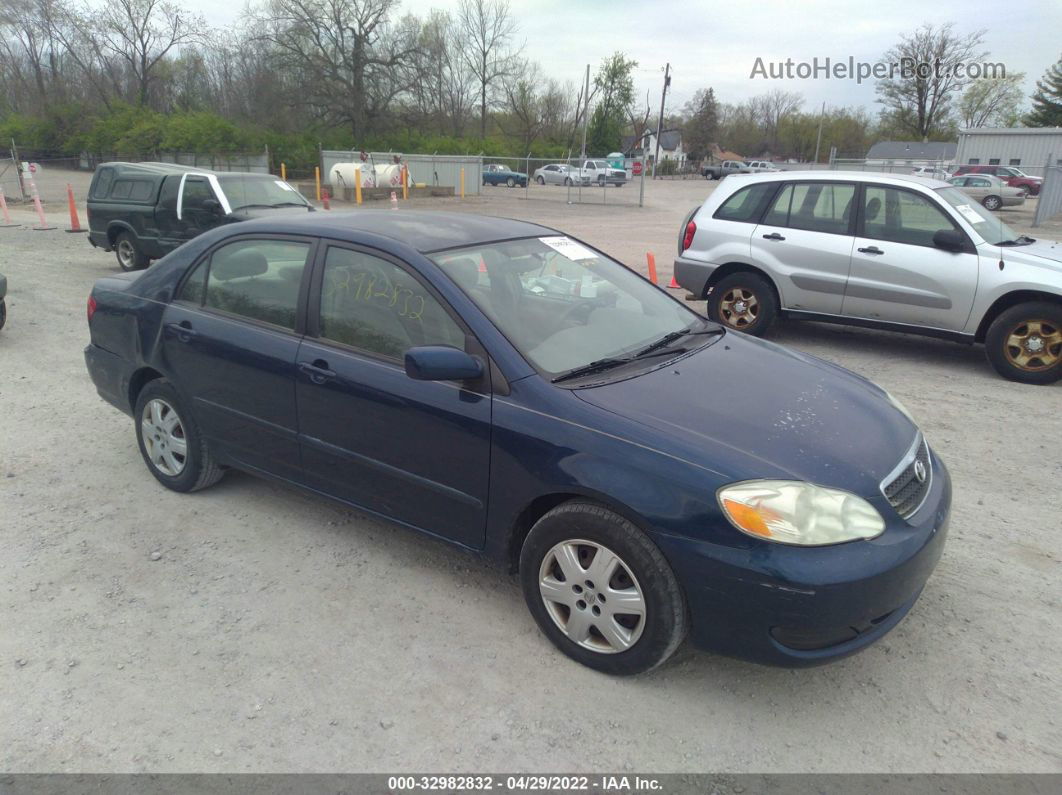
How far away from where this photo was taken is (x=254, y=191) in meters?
11.2

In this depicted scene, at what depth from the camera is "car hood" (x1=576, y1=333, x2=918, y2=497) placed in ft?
8.63

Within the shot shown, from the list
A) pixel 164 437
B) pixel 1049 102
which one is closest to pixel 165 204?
pixel 164 437

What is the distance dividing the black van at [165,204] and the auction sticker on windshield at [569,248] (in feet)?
25.7

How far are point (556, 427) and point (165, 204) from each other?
10500 millimetres

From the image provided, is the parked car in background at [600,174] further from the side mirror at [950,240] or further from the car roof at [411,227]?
the car roof at [411,227]

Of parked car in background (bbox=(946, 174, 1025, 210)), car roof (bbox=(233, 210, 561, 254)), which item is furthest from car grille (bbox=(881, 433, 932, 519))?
parked car in background (bbox=(946, 174, 1025, 210))

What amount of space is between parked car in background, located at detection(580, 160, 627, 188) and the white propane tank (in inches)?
843

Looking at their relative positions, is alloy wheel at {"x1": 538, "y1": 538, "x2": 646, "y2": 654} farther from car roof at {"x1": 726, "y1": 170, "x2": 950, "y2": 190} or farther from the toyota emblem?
car roof at {"x1": 726, "y1": 170, "x2": 950, "y2": 190}

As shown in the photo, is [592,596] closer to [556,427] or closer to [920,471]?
[556,427]

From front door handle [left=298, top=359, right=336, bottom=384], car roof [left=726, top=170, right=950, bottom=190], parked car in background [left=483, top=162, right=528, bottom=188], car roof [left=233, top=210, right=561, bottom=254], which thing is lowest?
front door handle [left=298, top=359, right=336, bottom=384]

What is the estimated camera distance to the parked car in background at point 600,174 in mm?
49250

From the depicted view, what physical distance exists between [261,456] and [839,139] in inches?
3726

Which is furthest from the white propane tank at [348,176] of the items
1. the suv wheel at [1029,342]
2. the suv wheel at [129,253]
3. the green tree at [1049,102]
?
the green tree at [1049,102]

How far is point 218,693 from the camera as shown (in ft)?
9.05
